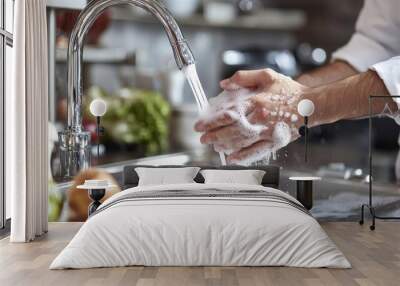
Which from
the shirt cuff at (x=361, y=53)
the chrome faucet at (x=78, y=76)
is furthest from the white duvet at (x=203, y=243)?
the shirt cuff at (x=361, y=53)

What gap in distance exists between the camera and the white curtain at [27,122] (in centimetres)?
610

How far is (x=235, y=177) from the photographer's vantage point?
22.9 feet

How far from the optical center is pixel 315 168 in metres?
7.41

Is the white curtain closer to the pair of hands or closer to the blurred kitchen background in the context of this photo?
the blurred kitchen background

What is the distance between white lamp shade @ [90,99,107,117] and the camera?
23.6 feet

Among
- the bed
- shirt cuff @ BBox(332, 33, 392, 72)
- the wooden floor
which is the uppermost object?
shirt cuff @ BBox(332, 33, 392, 72)

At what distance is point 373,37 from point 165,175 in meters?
2.64

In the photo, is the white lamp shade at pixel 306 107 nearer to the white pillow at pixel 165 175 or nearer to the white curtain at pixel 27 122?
the white pillow at pixel 165 175

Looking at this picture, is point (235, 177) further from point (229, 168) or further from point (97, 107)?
point (97, 107)

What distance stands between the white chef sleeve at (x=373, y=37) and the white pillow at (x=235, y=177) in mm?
1541

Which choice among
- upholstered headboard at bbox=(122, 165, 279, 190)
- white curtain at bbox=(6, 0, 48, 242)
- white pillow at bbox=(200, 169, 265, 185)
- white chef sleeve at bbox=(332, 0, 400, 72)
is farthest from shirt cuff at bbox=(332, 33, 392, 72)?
white curtain at bbox=(6, 0, 48, 242)

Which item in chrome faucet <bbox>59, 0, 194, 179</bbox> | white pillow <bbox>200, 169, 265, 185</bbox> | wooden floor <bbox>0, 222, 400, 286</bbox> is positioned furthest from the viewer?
white pillow <bbox>200, 169, 265, 185</bbox>

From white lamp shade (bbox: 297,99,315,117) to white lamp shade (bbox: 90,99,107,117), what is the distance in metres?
2.03

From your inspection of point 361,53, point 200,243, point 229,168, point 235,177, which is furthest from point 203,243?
point 361,53
